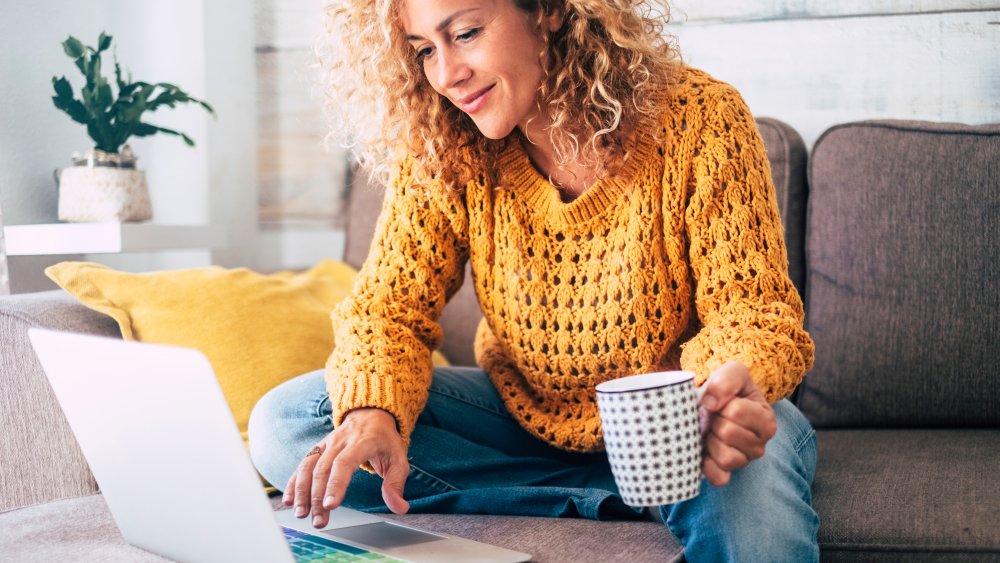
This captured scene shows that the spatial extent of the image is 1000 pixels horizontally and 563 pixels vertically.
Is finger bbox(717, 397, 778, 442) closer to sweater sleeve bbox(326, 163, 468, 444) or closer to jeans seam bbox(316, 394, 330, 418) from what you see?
sweater sleeve bbox(326, 163, 468, 444)

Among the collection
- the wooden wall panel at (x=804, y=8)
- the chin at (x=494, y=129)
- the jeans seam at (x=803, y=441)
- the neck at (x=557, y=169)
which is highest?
the wooden wall panel at (x=804, y=8)

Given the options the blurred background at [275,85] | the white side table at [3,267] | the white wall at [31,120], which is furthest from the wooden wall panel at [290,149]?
the white side table at [3,267]

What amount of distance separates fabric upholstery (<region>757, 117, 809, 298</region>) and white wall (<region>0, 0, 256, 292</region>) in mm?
1178

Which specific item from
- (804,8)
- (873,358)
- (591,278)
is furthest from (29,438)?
(804,8)

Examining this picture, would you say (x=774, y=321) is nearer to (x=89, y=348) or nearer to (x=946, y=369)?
(x=946, y=369)

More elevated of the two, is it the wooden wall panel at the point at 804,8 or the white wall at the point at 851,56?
the wooden wall panel at the point at 804,8

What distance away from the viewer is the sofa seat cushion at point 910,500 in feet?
3.22

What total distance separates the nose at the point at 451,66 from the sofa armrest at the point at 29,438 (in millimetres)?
645

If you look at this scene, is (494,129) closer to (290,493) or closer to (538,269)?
(538,269)

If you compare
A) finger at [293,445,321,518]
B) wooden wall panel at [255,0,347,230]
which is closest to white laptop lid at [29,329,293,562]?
finger at [293,445,321,518]

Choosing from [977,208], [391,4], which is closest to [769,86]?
[977,208]

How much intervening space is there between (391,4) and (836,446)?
0.88 m

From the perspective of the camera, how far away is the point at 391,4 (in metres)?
1.18

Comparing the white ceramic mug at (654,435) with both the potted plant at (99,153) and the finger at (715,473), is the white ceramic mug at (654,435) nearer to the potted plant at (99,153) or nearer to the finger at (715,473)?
the finger at (715,473)
